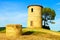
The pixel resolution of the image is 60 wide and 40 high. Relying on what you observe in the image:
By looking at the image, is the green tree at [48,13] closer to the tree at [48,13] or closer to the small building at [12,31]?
the tree at [48,13]

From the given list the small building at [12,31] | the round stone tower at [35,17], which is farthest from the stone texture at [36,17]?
the small building at [12,31]

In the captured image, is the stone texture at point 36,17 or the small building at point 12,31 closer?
the small building at point 12,31

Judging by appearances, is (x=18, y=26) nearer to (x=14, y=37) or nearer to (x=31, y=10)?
(x=14, y=37)

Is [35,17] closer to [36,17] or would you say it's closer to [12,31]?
[36,17]

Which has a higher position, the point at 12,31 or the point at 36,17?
the point at 36,17

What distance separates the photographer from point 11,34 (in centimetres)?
2492

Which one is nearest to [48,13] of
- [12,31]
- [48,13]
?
[48,13]

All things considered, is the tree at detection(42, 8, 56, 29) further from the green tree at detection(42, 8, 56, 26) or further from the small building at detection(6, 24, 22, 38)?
the small building at detection(6, 24, 22, 38)

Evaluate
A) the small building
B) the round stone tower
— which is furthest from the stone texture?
the small building

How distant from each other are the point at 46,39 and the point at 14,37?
5.43 m

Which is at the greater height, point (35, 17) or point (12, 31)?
point (35, 17)

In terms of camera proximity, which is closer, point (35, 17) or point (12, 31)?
point (12, 31)

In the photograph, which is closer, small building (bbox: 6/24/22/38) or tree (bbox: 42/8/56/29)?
small building (bbox: 6/24/22/38)

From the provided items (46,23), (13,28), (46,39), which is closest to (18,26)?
(13,28)
